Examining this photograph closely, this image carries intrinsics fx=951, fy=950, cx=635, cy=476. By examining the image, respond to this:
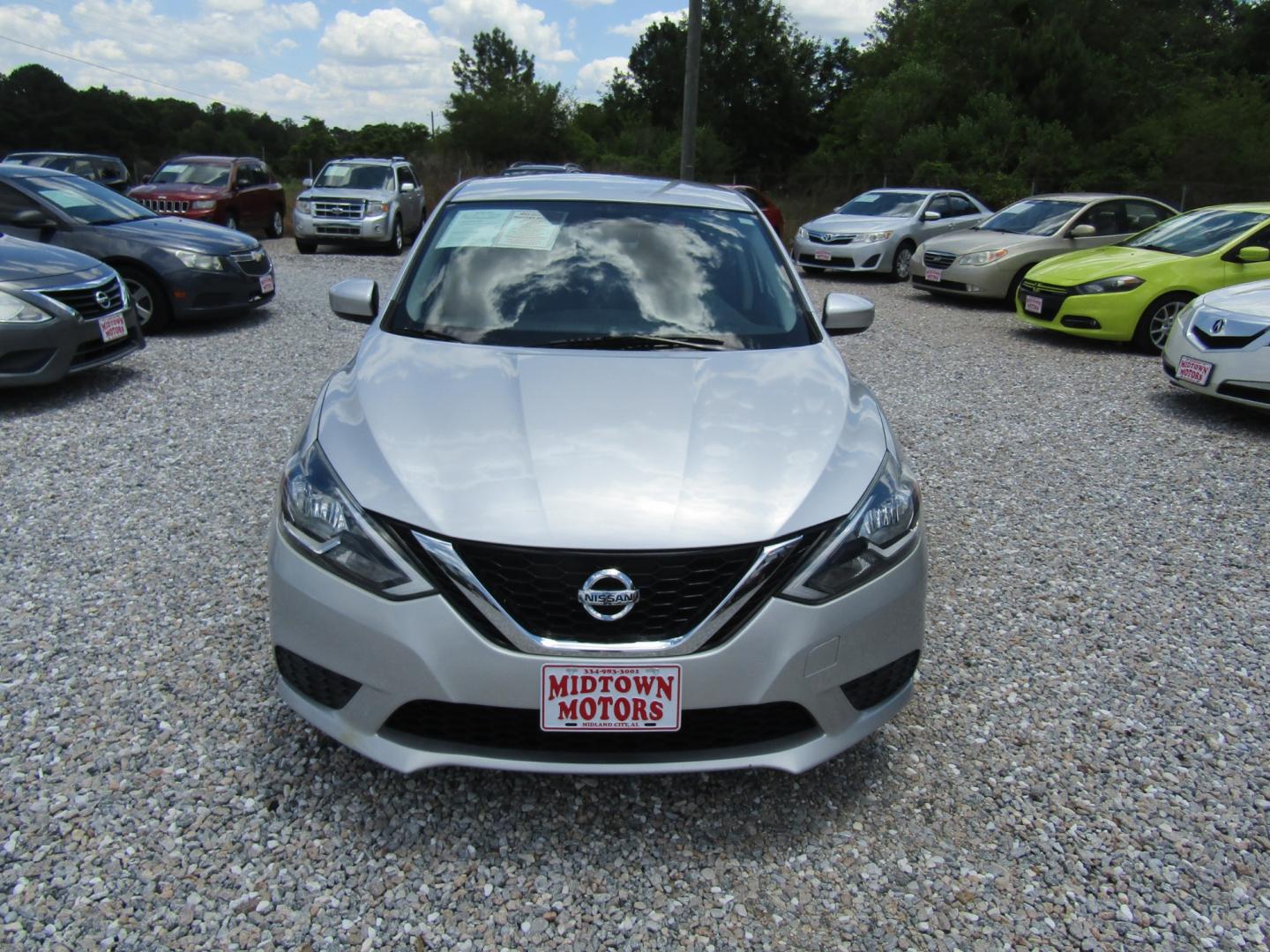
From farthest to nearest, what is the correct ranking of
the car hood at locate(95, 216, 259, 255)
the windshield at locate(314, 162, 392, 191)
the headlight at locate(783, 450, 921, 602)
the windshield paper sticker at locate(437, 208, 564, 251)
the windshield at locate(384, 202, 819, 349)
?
1. the windshield at locate(314, 162, 392, 191)
2. the car hood at locate(95, 216, 259, 255)
3. the windshield paper sticker at locate(437, 208, 564, 251)
4. the windshield at locate(384, 202, 819, 349)
5. the headlight at locate(783, 450, 921, 602)

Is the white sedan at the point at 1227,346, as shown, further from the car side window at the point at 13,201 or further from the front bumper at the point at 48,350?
the car side window at the point at 13,201

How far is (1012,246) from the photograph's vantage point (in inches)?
492

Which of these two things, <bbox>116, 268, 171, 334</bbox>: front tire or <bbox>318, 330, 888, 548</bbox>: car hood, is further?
<bbox>116, 268, 171, 334</bbox>: front tire

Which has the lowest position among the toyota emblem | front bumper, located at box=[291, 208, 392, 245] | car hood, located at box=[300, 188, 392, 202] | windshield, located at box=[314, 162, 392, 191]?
front bumper, located at box=[291, 208, 392, 245]

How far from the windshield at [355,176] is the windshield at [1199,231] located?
519 inches

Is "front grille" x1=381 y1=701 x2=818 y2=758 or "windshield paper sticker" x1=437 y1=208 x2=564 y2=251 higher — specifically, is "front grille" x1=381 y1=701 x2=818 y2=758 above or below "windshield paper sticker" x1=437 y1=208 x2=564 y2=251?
below

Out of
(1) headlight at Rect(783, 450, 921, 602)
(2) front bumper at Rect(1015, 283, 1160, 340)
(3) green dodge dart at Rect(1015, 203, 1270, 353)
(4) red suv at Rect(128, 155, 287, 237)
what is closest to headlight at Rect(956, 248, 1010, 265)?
(3) green dodge dart at Rect(1015, 203, 1270, 353)

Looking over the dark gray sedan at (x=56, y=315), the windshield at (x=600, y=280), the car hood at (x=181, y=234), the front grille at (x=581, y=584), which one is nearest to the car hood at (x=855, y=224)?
the car hood at (x=181, y=234)

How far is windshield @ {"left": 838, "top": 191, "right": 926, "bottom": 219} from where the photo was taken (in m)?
15.9

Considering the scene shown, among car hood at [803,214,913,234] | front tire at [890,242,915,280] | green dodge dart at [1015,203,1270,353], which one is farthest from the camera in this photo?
front tire at [890,242,915,280]

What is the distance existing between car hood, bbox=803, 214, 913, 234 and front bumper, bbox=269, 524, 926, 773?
45.4ft

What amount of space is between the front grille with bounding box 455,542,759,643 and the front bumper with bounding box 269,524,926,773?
3.1 inches

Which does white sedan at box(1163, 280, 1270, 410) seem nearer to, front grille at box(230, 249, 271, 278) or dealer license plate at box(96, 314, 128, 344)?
dealer license plate at box(96, 314, 128, 344)

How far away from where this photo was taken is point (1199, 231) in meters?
9.72
